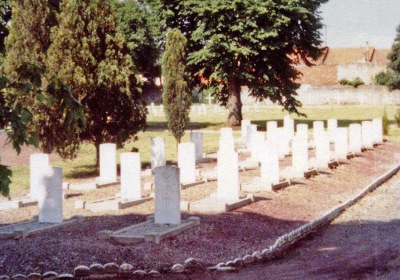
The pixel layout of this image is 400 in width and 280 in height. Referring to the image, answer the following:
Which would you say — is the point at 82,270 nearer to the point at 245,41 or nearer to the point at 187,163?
the point at 187,163

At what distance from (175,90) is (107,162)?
697 centimetres

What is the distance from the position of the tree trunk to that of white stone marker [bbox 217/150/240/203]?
76.7 feet

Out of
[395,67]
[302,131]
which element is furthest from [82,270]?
[395,67]

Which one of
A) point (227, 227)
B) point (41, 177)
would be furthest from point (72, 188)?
point (227, 227)

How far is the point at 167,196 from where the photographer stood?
10156mm

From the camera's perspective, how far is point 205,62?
113 ft

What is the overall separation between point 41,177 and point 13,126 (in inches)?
165

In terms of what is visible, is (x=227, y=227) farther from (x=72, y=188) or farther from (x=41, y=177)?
(x=72, y=188)

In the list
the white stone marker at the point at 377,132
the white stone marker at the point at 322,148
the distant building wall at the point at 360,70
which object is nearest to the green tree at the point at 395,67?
the distant building wall at the point at 360,70

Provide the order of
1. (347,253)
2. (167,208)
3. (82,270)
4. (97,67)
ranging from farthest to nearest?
(97,67) < (167,208) < (347,253) < (82,270)

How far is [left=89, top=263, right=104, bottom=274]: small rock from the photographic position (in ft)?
25.0

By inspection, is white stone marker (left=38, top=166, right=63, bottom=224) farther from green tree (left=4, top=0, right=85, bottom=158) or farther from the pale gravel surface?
green tree (left=4, top=0, right=85, bottom=158)

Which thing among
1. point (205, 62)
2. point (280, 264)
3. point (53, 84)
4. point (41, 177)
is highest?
point (205, 62)

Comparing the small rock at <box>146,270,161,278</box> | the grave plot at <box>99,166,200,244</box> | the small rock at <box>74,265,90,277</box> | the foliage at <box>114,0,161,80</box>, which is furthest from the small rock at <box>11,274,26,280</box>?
the foliage at <box>114,0,161,80</box>
